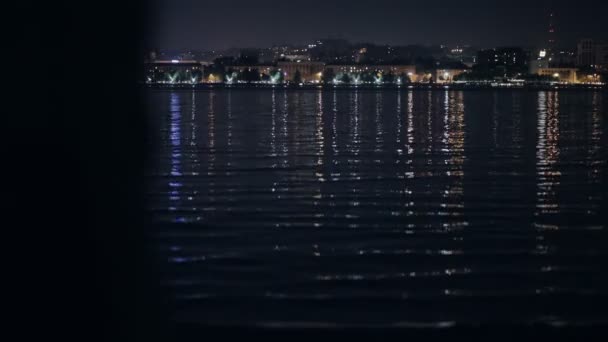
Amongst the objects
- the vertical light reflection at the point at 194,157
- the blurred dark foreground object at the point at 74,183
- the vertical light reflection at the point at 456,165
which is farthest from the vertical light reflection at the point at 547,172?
the blurred dark foreground object at the point at 74,183

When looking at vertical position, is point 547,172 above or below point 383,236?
above

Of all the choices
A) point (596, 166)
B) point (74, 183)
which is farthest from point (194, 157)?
point (596, 166)

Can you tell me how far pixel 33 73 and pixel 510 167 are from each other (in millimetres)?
17076

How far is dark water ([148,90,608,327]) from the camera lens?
7.32m

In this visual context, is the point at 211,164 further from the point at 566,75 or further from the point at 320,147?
the point at 566,75

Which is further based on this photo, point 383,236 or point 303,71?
point 303,71

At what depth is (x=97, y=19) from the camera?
28.7 meters

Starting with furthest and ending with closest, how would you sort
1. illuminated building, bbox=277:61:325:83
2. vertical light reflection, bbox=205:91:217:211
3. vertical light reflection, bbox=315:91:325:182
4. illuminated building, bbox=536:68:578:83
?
illuminated building, bbox=277:61:325:83 < illuminated building, bbox=536:68:578:83 < vertical light reflection, bbox=315:91:325:182 < vertical light reflection, bbox=205:91:217:211

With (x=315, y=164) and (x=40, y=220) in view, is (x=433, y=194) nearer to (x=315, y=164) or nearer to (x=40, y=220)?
(x=315, y=164)

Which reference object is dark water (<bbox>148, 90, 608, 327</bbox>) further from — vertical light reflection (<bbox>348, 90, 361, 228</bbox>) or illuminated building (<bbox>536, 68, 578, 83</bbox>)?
illuminated building (<bbox>536, 68, 578, 83</bbox>)

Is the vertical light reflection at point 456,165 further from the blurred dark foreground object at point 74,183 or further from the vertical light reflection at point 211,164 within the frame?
the blurred dark foreground object at point 74,183

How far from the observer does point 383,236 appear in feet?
33.7

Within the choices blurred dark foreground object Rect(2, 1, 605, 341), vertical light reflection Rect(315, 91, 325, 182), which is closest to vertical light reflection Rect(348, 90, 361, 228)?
vertical light reflection Rect(315, 91, 325, 182)

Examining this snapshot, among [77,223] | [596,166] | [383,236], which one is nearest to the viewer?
[77,223]
